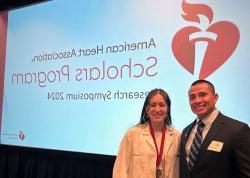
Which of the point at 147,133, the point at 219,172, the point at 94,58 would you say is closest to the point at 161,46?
the point at 94,58


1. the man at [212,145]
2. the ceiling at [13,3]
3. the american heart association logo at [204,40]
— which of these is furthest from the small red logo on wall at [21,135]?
the man at [212,145]

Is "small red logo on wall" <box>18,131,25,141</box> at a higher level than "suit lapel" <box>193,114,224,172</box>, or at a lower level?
higher

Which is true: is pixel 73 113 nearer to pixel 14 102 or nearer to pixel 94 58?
pixel 94 58

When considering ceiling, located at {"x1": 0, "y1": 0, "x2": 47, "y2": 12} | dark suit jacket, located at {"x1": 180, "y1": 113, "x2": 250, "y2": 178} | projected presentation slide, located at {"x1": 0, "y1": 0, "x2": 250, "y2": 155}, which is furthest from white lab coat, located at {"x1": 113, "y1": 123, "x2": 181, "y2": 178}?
ceiling, located at {"x1": 0, "y1": 0, "x2": 47, "y2": 12}

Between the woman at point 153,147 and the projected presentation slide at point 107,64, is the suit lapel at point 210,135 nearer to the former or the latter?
the woman at point 153,147

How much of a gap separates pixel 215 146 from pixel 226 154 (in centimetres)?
7

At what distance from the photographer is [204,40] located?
2977 mm

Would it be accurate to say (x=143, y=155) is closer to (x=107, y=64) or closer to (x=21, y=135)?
(x=107, y=64)

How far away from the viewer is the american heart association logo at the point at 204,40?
2846 mm

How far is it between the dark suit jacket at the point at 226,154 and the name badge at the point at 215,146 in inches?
0.5

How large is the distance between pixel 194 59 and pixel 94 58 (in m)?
1.10

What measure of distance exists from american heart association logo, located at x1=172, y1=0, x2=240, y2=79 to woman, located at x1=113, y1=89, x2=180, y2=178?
2.37 ft

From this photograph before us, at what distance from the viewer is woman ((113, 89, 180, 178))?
7.60ft

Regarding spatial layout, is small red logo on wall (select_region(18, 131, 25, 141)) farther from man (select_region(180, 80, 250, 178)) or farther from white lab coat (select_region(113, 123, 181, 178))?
man (select_region(180, 80, 250, 178))
